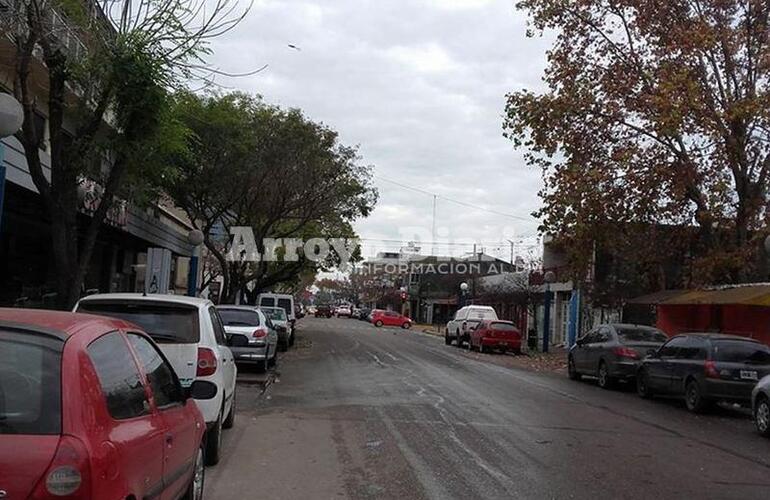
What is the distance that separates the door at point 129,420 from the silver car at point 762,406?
10.6 m

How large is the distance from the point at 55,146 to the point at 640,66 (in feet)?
57.6

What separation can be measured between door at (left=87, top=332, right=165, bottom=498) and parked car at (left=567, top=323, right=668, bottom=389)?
16447mm

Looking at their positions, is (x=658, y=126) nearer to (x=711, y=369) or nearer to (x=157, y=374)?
(x=711, y=369)

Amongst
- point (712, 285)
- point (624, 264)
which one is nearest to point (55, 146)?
point (712, 285)

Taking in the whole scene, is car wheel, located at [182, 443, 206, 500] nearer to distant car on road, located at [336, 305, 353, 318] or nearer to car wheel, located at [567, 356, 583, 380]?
car wheel, located at [567, 356, 583, 380]

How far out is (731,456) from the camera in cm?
1062

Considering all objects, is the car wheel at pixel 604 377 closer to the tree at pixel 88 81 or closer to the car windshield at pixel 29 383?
the tree at pixel 88 81

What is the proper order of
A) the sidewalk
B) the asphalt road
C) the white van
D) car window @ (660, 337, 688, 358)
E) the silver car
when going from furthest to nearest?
1. the white van
2. the sidewalk
3. car window @ (660, 337, 688, 358)
4. the silver car
5. the asphalt road

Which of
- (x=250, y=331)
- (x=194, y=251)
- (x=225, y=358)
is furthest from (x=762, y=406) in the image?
(x=194, y=251)

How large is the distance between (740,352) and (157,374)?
516 inches

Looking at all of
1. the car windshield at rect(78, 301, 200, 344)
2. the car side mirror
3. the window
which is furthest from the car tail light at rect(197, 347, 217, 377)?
the window

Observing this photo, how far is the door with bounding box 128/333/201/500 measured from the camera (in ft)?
16.6

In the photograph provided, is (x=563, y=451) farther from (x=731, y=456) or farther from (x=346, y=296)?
(x=346, y=296)

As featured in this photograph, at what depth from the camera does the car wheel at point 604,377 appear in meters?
20.3
